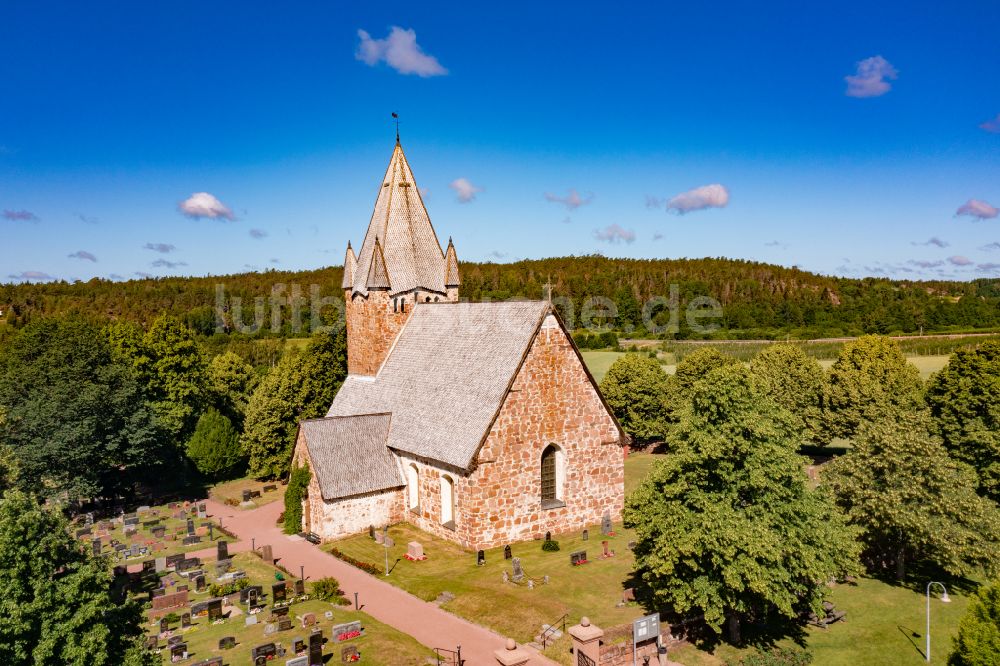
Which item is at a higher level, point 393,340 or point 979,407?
point 393,340

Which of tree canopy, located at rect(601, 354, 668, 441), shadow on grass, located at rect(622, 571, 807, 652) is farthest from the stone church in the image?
tree canopy, located at rect(601, 354, 668, 441)

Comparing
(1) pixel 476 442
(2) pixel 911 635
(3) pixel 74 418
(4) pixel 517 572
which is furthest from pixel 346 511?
(2) pixel 911 635

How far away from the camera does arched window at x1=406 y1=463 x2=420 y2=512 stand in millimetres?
30767

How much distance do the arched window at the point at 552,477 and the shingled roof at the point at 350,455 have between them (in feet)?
23.1

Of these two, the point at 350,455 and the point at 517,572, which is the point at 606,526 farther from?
the point at 350,455

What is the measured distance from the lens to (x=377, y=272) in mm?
36906

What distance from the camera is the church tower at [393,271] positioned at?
37.2 metres

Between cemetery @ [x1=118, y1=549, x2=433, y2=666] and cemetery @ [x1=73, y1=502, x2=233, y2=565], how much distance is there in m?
3.21

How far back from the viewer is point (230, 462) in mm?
44156

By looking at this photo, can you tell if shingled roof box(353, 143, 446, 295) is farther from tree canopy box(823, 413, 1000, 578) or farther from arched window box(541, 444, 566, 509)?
tree canopy box(823, 413, 1000, 578)

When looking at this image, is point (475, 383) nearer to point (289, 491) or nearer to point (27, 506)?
point (289, 491)

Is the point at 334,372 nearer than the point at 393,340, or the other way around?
the point at 393,340

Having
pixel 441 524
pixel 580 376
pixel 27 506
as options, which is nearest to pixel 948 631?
pixel 580 376

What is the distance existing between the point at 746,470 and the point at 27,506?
18.9 m
